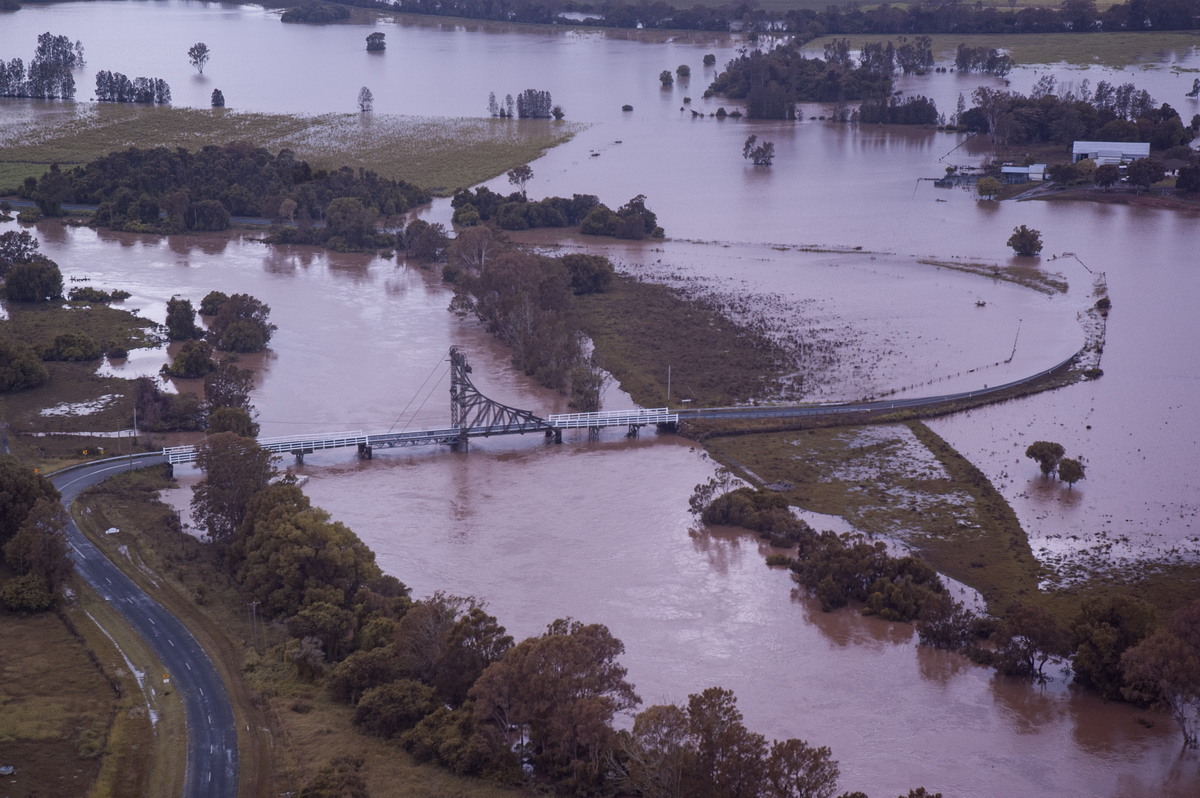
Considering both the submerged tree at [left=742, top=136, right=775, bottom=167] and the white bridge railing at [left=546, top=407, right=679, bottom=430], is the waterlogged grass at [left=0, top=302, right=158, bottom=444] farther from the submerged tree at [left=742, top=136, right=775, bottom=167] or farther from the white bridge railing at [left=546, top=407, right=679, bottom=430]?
the submerged tree at [left=742, top=136, right=775, bottom=167]

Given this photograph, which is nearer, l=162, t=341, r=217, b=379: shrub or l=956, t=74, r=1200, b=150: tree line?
l=162, t=341, r=217, b=379: shrub

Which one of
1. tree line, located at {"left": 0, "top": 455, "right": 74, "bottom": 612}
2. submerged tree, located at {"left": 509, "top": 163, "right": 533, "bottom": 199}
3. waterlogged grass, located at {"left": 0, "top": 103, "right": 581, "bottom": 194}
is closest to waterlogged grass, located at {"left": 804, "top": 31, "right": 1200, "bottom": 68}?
waterlogged grass, located at {"left": 0, "top": 103, "right": 581, "bottom": 194}

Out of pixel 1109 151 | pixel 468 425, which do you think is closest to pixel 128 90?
pixel 468 425

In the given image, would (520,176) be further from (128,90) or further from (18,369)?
(128,90)

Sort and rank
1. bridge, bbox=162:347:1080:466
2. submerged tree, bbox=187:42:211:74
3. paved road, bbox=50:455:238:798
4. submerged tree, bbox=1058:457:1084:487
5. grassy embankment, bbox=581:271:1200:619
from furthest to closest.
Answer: submerged tree, bbox=187:42:211:74, bridge, bbox=162:347:1080:466, submerged tree, bbox=1058:457:1084:487, grassy embankment, bbox=581:271:1200:619, paved road, bbox=50:455:238:798

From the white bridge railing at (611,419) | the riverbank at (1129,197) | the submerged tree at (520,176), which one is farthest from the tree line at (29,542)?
the riverbank at (1129,197)

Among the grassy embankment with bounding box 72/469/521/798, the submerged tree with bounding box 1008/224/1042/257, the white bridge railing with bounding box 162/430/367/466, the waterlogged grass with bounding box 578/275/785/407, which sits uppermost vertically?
the submerged tree with bounding box 1008/224/1042/257

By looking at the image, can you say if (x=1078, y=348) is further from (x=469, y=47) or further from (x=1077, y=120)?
(x=469, y=47)

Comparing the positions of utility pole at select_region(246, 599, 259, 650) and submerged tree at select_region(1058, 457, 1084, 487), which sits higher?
submerged tree at select_region(1058, 457, 1084, 487)
